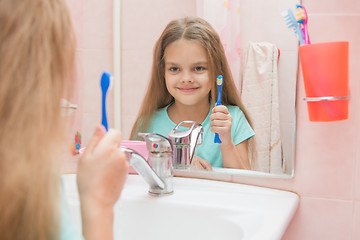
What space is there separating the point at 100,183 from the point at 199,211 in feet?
1.19

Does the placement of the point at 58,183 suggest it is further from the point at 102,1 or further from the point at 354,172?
the point at 102,1

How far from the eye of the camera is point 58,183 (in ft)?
1.26

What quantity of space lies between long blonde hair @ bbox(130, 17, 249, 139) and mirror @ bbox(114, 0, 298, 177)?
17mm

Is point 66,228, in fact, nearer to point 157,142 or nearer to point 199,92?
point 157,142

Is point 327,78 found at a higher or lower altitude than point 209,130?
higher

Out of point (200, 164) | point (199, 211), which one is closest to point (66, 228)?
point (199, 211)

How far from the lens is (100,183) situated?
444mm

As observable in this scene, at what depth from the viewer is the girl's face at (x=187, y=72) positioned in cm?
88

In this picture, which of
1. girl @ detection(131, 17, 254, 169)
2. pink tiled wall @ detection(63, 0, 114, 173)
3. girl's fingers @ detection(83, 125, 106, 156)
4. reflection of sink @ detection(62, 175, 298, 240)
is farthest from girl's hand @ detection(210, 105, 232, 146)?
girl's fingers @ detection(83, 125, 106, 156)

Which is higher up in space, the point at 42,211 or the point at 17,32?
the point at 17,32

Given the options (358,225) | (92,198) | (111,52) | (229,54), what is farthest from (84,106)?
(358,225)

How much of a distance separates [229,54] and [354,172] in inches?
14.7

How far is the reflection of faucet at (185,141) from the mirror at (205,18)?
0.09 metres

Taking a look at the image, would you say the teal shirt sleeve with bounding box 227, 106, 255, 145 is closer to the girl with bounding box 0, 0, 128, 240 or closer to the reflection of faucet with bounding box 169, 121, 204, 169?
the reflection of faucet with bounding box 169, 121, 204, 169
